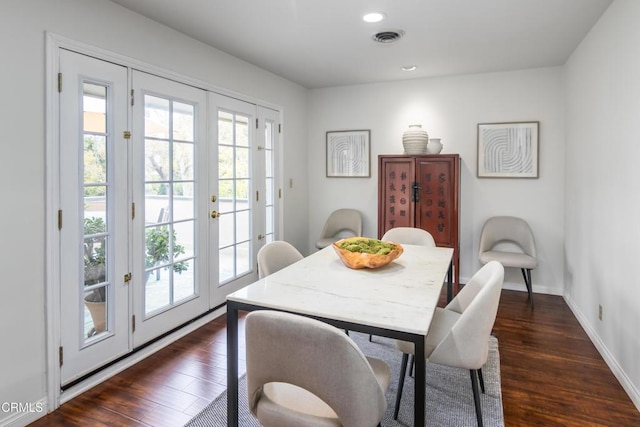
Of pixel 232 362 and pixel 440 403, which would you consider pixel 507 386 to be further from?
pixel 232 362

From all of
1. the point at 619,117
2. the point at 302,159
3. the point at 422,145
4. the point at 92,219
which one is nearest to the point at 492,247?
the point at 422,145

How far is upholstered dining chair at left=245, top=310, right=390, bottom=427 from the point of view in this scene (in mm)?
1150

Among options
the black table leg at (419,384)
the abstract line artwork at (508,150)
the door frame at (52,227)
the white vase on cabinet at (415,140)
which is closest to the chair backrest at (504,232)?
the abstract line artwork at (508,150)

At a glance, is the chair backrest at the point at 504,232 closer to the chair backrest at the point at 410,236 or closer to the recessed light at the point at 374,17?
the chair backrest at the point at 410,236

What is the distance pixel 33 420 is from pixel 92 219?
43.7 inches

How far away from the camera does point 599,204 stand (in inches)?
111

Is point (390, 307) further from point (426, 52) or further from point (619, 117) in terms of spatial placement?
point (426, 52)

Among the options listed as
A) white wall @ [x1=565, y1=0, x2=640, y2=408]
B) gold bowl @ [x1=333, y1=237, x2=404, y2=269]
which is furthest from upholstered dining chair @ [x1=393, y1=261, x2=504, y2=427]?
white wall @ [x1=565, y1=0, x2=640, y2=408]

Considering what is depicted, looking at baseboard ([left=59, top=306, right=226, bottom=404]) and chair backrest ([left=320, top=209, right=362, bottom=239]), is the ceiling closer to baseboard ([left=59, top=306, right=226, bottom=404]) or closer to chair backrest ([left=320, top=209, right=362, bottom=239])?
chair backrest ([left=320, top=209, right=362, bottom=239])

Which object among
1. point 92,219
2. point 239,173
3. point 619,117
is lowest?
point 92,219

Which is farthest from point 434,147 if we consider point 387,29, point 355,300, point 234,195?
point 355,300

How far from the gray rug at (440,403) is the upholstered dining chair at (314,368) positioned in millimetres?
836

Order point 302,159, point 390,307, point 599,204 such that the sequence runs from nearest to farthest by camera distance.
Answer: point 390,307, point 599,204, point 302,159

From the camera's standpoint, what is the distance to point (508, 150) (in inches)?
166
